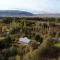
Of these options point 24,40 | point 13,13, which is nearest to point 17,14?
point 13,13

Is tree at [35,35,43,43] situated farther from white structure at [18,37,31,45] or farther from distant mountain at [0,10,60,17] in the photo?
distant mountain at [0,10,60,17]

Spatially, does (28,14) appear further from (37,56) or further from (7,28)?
(37,56)

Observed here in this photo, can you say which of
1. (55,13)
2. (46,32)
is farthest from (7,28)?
(55,13)

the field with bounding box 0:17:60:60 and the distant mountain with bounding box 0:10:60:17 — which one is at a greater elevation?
the distant mountain with bounding box 0:10:60:17

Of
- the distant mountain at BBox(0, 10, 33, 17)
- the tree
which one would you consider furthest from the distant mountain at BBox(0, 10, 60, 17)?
the tree

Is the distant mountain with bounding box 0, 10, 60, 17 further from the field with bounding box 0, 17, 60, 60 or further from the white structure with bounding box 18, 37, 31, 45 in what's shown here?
the white structure with bounding box 18, 37, 31, 45

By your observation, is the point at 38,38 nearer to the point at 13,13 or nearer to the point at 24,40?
the point at 24,40

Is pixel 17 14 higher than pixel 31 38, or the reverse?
pixel 17 14

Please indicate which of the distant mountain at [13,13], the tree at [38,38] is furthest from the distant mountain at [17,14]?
the tree at [38,38]

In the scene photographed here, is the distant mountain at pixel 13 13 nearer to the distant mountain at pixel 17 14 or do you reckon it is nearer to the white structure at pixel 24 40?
the distant mountain at pixel 17 14
